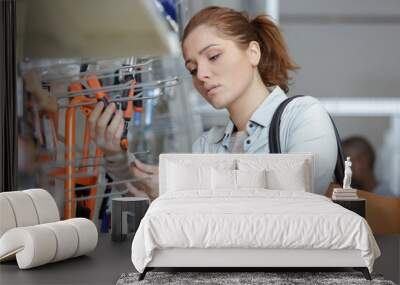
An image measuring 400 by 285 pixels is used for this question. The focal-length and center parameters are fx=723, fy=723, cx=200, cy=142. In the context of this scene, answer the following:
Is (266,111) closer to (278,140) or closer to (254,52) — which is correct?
(278,140)

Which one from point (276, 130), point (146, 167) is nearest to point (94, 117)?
point (146, 167)

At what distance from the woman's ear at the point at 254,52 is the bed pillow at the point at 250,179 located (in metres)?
1.26

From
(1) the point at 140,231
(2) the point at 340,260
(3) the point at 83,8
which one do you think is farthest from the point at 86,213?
(2) the point at 340,260

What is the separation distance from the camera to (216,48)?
274 inches

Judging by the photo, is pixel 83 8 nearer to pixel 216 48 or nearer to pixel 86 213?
pixel 216 48

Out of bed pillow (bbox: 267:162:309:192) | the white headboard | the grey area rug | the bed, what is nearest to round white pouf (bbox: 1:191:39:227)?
the grey area rug

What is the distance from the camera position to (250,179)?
6.21 meters

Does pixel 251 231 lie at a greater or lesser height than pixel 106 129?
lesser

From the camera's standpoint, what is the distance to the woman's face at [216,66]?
6957mm

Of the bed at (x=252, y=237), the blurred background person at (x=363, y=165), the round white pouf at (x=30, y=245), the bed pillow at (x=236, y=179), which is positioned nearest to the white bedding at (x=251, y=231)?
the bed at (x=252, y=237)

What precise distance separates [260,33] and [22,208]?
2916mm

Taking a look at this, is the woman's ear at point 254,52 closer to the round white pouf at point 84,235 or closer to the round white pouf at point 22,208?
the round white pouf at point 84,235

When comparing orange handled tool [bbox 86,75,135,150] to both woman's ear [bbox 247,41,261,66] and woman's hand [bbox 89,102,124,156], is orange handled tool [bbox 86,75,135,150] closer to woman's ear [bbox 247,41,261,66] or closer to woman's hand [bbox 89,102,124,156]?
woman's hand [bbox 89,102,124,156]

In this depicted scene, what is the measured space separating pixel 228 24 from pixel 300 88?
3.10 ft
